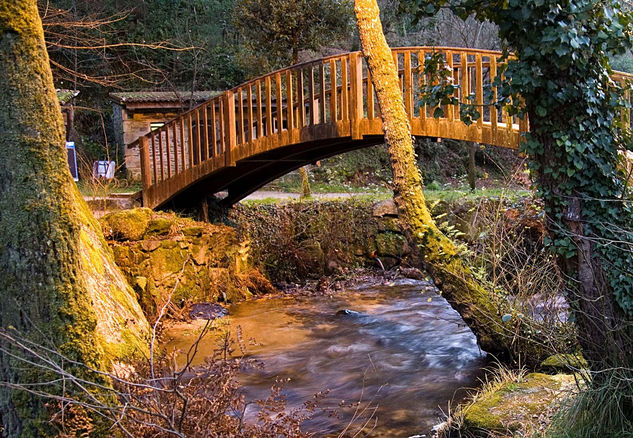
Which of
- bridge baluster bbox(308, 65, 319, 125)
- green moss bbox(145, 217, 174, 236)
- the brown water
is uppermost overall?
bridge baluster bbox(308, 65, 319, 125)

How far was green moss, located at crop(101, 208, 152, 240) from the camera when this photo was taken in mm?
10930

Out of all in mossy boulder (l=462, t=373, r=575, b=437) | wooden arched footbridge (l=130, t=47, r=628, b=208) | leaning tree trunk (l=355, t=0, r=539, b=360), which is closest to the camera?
mossy boulder (l=462, t=373, r=575, b=437)

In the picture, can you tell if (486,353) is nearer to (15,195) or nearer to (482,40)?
(15,195)

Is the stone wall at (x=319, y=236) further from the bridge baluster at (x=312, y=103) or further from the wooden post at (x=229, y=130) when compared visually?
the bridge baluster at (x=312, y=103)

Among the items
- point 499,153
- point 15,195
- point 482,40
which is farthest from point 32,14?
point 499,153

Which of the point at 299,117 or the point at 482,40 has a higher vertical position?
the point at 482,40

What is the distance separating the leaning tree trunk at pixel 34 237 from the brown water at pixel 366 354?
2.27 m

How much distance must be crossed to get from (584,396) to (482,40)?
1903 cm

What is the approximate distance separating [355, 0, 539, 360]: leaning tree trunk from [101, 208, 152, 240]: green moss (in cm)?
499

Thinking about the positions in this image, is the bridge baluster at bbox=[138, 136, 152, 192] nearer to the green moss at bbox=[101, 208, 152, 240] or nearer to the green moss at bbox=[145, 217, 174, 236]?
the green moss at bbox=[145, 217, 174, 236]

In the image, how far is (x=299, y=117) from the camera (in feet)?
35.6

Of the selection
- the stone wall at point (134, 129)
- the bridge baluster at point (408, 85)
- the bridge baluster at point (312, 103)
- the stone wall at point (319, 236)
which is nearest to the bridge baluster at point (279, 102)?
the bridge baluster at point (312, 103)

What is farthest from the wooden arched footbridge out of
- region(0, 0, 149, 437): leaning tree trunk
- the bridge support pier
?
region(0, 0, 149, 437): leaning tree trunk

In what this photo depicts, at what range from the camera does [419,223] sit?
7.81 metres
